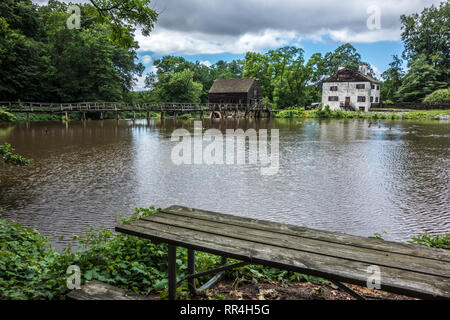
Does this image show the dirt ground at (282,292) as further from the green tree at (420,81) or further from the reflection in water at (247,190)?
the green tree at (420,81)

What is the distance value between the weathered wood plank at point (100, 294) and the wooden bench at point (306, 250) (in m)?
0.40

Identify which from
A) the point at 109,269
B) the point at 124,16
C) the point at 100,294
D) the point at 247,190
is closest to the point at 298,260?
the point at 100,294

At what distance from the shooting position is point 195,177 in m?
12.2

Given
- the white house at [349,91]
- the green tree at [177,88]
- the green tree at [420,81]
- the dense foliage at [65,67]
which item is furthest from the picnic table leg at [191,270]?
the green tree at [420,81]

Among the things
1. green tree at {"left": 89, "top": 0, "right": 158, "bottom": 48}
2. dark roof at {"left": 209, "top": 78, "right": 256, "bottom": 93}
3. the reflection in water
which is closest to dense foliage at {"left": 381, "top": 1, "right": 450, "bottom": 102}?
dark roof at {"left": 209, "top": 78, "right": 256, "bottom": 93}

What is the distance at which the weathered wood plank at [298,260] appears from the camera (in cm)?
198

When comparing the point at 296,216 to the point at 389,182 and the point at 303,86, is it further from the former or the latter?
the point at 303,86

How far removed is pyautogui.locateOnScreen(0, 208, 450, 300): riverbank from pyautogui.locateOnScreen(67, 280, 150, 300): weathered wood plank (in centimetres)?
20

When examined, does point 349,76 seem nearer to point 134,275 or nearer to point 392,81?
point 392,81

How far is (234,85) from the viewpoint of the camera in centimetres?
6053

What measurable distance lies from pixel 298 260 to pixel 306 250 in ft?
0.57

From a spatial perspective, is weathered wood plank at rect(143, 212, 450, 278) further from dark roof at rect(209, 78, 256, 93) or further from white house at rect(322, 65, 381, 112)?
white house at rect(322, 65, 381, 112)

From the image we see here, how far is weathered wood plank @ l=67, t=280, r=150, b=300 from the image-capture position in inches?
110
